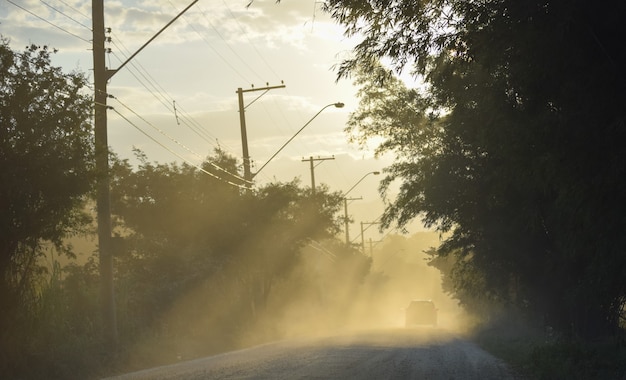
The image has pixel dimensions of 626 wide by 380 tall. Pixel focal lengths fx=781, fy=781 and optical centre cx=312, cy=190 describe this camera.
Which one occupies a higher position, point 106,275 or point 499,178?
point 499,178

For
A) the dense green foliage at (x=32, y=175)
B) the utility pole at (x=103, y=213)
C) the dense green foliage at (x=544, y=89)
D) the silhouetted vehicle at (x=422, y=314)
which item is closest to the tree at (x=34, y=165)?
the dense green foliage at (x=32, y=175)

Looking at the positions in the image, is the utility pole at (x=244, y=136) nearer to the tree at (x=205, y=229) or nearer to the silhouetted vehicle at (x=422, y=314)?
the tree at (x=205, y=229)

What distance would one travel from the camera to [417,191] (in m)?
31.9

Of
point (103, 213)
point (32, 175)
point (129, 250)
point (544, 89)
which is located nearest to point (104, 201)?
point (103, 213)

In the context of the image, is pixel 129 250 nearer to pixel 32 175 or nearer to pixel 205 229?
pixel 205 229

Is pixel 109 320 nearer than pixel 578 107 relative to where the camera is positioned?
No

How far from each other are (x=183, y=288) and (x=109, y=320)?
11234 mm

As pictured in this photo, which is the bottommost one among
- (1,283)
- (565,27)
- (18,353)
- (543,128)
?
(18,353)

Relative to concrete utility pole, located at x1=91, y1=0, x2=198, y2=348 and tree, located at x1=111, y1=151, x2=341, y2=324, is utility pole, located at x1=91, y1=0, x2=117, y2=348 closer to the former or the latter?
concrete utility pole, located at x1=91, y1=0, x2=198, y2=348

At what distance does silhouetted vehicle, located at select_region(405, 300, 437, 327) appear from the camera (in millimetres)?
61188

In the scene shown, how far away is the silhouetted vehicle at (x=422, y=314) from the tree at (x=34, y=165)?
4684cm

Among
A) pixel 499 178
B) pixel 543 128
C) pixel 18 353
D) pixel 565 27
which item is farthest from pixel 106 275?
pixel 565 27

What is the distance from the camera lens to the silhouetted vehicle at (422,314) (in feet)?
201

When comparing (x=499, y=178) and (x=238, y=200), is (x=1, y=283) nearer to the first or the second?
(x=499, y=178)
